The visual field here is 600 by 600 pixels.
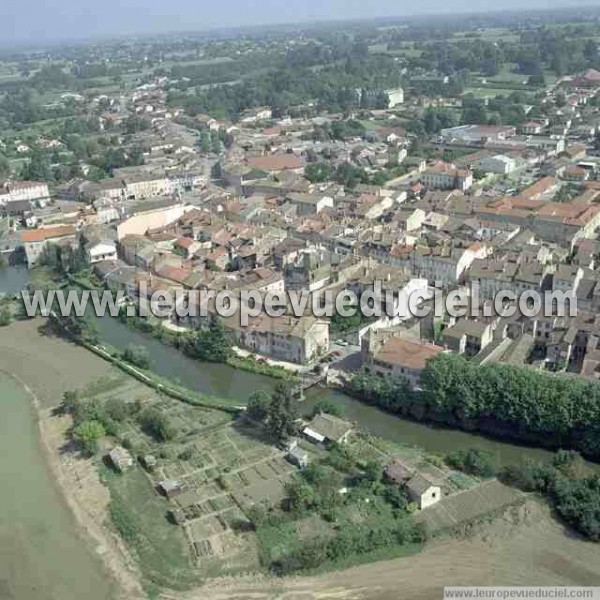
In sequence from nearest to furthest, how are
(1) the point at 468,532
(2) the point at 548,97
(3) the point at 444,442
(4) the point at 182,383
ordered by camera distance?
(1) the point at 468,532 → (3) the point at 444,442 → (4) the point at 182,383 → (2) the point at 548,97

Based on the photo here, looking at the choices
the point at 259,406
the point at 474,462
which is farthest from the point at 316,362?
the point at 474,462

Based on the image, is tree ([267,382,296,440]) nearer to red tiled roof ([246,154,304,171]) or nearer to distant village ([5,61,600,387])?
distant village ([5,61,600,387])

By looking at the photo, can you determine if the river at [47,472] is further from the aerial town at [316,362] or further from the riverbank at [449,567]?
the riverbank at [449,567]

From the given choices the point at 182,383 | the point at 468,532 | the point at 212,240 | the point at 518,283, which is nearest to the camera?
the point at 468,532

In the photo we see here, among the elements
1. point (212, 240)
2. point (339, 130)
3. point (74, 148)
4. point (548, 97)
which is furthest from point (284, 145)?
point (548, 97)

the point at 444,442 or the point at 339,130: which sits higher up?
the point at 339,130

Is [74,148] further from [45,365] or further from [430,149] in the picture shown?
[45,365]

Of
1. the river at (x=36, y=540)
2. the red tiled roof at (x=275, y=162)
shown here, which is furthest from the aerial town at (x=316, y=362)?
the river at (x=36, y=540)
